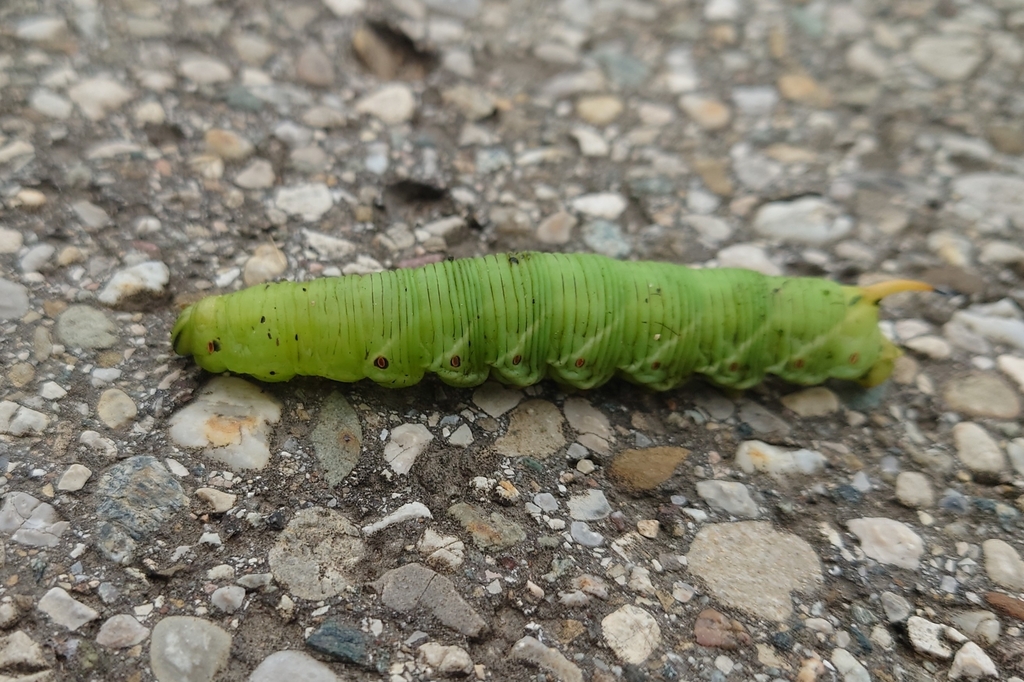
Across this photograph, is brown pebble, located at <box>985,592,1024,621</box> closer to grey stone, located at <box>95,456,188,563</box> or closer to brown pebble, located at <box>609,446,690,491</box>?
brown pebble, located at <box>609,446,690,491</box>

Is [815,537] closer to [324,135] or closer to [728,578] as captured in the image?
[728,578]

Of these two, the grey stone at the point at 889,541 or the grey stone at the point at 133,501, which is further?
the grey stone at the point at 889,541

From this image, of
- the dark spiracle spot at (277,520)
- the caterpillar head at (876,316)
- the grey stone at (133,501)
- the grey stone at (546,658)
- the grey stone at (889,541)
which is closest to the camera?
the grey stone at (546,658)

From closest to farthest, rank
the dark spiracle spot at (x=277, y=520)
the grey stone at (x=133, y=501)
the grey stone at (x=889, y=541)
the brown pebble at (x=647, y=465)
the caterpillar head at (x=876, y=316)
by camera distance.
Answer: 1. the grey stone at (x=133, y=501)
2. the dark spiracle spot at (x=277, y=520)
3. the grey stone at (x=889, y=541)
4. the brown pebble at (x=647, y=465)
5. the caterpillar head at (x=876, y=316)

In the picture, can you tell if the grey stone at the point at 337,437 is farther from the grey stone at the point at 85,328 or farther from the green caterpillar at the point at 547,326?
the grey stone at the point at 85,328

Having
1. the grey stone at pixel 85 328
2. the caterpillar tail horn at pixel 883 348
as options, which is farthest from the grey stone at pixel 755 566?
the grey stone at pixel 85 328

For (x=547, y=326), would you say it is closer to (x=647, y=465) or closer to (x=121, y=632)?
(x=647, y=465)

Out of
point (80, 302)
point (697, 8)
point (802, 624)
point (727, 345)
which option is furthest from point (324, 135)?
point (802, 624)
